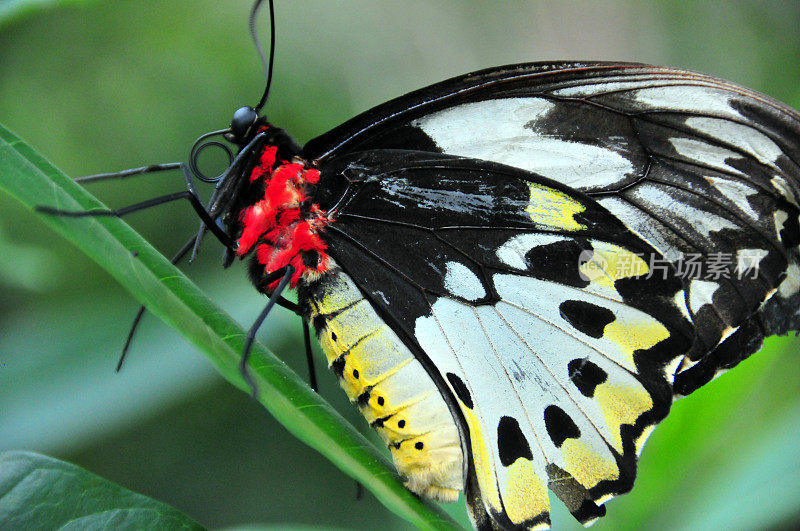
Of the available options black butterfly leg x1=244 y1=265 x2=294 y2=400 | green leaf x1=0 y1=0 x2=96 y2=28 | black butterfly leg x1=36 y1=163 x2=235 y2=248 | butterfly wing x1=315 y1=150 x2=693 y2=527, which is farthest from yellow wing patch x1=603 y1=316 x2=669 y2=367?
green leaf x1=0 y1=0 x2=96 y2=28

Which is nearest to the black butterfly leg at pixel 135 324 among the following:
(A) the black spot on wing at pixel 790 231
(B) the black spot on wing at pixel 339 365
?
(B) the black spot on wing at pixel 339 365

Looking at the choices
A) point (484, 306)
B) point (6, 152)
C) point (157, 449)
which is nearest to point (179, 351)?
point (157, 449)

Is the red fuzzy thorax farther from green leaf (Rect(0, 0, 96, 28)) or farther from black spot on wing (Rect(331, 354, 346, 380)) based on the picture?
green leaf (Rect(0, 0, 96, 28))

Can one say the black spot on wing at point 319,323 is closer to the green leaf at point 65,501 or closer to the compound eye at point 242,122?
the compound eye at point 242,122

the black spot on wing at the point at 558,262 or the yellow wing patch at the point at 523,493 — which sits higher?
the black spot on wing at the point at 558,262

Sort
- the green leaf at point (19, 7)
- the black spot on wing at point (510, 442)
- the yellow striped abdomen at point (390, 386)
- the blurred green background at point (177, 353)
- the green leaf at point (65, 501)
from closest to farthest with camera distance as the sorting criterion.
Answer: the green leaf at point (65, 501), the green leaf at point (19, 7), the yellow striped abdomen at point (390, 386), the black spot on wing at point (510, 442), the blurred green background at point (177, 353)

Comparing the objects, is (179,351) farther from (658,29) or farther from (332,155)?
(658,29)

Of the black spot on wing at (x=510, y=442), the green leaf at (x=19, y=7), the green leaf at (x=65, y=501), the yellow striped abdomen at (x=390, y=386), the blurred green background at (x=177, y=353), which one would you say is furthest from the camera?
the blurred green background at (x=177, y=353)

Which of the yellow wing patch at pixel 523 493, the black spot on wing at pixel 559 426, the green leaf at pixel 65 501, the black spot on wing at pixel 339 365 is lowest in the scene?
the yellow wing patch at pixel 523 493

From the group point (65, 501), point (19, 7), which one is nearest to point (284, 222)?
point (19, 7)
